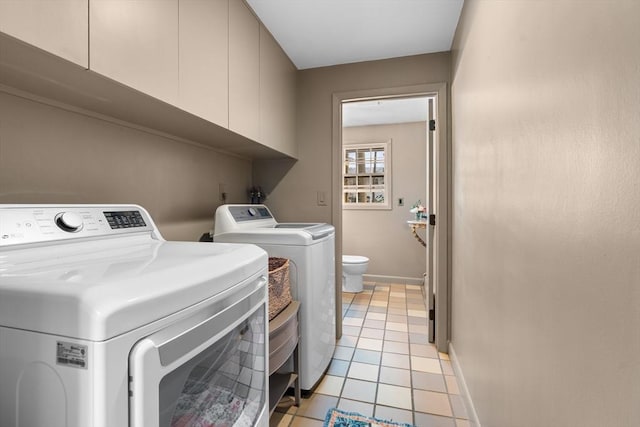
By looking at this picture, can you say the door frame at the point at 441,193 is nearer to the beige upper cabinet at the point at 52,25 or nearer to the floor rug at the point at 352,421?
the floor rug at the point at 352,421

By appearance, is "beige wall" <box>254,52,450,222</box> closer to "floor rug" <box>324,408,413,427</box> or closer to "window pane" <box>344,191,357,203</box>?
"floor rug" <box>324,408,413,427</box>

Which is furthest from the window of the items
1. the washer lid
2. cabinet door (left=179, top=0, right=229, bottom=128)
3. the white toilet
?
the washer lid

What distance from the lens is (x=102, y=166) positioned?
1.27 meters

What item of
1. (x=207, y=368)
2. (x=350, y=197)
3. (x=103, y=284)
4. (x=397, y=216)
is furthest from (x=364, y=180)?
(x=103, y=284)

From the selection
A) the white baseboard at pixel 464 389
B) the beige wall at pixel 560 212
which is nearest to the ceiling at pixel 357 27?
the beige wall at pixel 560 212

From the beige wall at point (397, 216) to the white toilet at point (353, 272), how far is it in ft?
1.94

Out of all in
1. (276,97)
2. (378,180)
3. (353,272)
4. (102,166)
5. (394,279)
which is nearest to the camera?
(102,166)

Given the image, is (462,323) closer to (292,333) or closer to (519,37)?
(292,333)

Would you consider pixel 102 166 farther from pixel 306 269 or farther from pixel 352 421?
pixel 352 421

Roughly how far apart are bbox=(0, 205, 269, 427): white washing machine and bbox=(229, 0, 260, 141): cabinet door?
863 millimetres

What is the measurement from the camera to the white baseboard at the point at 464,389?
1440 mm

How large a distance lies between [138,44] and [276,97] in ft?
3.81

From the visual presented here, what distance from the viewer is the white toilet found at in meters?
3.58

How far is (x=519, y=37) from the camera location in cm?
90
